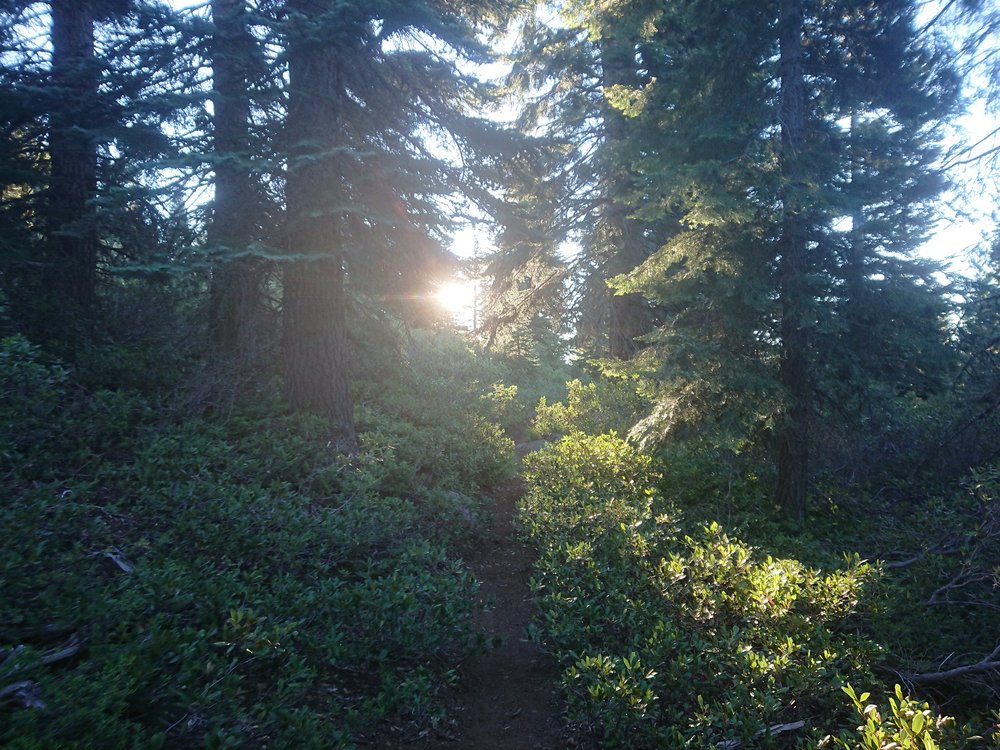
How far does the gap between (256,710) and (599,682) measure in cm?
220

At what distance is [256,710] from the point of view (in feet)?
11.0

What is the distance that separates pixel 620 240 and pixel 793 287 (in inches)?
253

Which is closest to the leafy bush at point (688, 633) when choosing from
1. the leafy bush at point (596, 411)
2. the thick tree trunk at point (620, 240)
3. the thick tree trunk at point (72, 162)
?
the leafy bush at point (596, 411)

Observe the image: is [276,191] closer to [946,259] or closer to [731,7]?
[731,7]

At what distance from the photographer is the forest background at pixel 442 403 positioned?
3.91m

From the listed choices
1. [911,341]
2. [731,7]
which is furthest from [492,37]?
[911,341]

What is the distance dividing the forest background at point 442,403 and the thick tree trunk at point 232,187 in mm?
67

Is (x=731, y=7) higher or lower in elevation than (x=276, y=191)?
higher

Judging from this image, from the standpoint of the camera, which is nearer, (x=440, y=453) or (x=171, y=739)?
(x=171, y=739)

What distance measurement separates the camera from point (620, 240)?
1330 centimetres

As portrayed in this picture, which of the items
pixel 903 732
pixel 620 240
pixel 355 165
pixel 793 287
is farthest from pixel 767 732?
pixel 620 240

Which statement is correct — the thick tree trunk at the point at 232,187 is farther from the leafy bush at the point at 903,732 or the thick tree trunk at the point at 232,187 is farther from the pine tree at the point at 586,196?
the leafy bush at the point at 903,732

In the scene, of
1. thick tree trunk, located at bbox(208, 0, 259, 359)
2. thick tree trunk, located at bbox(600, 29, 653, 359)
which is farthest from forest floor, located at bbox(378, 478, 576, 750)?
thick tree trunk, located at bbox(600, 29, 653, 359)

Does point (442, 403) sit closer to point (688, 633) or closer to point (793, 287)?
point (793, 287)
